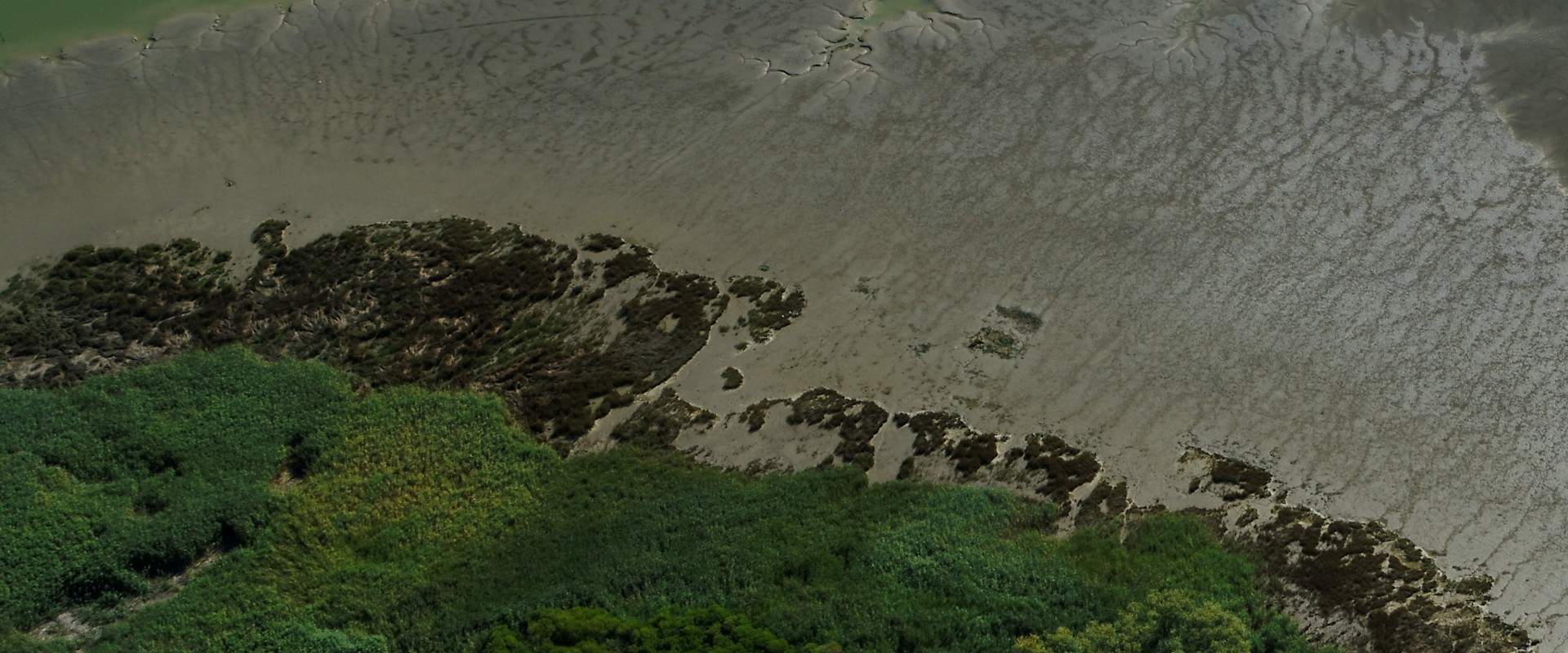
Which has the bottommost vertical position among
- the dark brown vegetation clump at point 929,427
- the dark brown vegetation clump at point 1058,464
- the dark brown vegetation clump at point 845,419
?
the dark brown vegetation clump at point 845,419

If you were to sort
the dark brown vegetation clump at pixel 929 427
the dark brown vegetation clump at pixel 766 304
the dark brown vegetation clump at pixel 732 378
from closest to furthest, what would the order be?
1. the dark brown vegetation clump at pixel 929 427
2. the dark brown vegetation clump at pixel 732 378
3. the dark brown vegetation clump at pixel 766 304

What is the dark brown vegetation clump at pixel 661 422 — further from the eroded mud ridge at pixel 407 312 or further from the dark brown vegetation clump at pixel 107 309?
the dark brown vegetation clump at pixel 107 309

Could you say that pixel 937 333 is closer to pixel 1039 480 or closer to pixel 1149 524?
pixel 1039 480

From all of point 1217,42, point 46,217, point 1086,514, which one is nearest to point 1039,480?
point 1086,514

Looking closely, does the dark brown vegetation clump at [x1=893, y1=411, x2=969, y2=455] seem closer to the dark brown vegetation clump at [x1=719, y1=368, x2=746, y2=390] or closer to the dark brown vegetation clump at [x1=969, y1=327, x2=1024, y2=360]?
the dark brown vegetation clump at [x1=969, y1=327, x2=1024, y2=360]

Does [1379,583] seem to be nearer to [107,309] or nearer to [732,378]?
[732,378]

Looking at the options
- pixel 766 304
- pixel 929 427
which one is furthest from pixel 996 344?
pixel 766 304

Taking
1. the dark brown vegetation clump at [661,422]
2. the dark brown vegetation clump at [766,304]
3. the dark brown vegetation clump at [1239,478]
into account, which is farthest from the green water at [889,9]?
the dark brown vegetation clump at [1239,478]
